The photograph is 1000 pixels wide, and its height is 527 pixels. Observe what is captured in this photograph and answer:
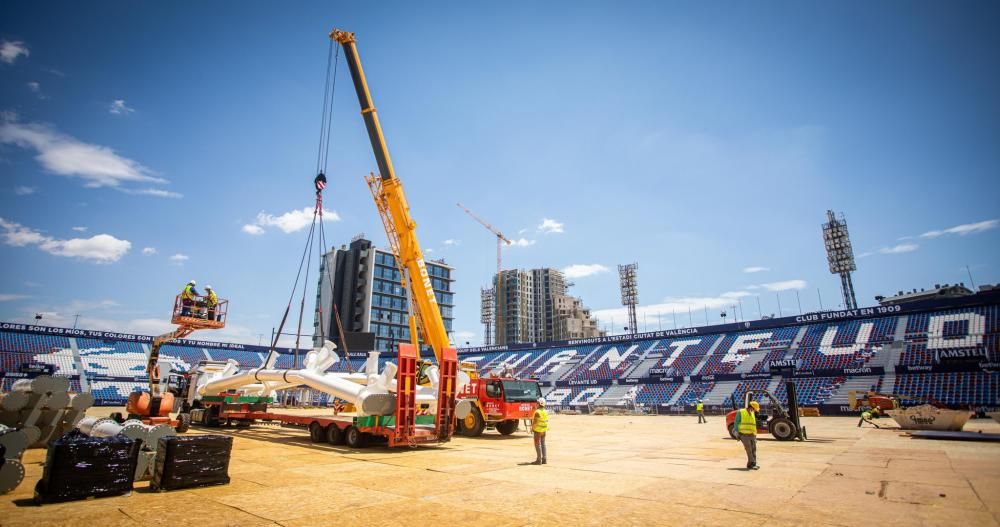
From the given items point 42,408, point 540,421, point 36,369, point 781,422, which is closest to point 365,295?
point 36,369

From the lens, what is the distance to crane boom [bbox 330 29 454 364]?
19.9 m

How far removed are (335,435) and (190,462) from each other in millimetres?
7479

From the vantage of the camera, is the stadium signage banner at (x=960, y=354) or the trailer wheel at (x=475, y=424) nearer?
the trailer wheel at (x=475, y=424)

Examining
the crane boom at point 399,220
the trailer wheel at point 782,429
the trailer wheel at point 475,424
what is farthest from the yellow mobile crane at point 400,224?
the trailer wheel at point 782,429

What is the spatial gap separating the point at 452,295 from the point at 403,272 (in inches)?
2977

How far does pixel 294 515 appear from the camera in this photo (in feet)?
20.4

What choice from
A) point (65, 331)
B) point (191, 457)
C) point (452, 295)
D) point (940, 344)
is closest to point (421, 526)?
point (191, 457)

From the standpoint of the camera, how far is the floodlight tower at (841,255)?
201 ft

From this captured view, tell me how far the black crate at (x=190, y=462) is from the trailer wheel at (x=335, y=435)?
6.83 m

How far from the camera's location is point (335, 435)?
14.9 meters

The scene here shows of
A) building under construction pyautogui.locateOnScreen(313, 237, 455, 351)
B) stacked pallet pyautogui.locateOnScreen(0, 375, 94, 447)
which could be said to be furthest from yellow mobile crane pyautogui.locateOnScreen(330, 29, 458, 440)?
building under construction pyautogui.locateOnScreen(313, 237, 455, 351)

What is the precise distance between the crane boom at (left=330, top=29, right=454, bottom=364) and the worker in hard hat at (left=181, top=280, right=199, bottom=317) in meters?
9.31

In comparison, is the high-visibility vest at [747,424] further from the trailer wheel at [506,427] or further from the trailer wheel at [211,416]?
the trailer wheel at [211,416]

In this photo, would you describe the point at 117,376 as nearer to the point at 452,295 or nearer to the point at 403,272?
the point at 403,272
